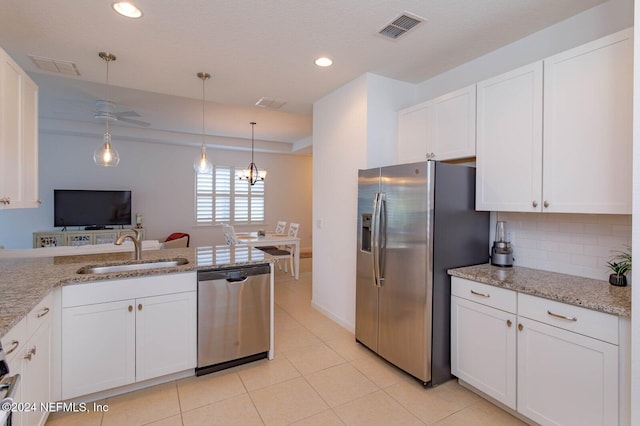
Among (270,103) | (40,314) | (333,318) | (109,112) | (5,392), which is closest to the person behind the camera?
(5,392)

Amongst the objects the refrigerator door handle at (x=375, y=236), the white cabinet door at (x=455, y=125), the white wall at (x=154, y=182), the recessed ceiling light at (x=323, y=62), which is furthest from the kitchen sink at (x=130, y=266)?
the white wall at (x=154, y=182)

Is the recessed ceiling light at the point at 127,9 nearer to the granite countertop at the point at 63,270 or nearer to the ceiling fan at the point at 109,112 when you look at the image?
the granite countertop at the point at 63,270

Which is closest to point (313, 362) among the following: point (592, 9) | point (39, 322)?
point (39, 322)

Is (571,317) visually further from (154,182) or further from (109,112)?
(154,182)

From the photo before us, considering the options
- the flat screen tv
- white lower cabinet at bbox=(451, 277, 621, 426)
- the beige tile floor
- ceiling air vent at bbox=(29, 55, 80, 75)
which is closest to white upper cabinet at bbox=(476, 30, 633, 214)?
white lower cabinet at bbox=(451, 277, 621, 426)

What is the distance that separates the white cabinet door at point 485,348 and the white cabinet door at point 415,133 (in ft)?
4.53

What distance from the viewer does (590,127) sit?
73.5 inches

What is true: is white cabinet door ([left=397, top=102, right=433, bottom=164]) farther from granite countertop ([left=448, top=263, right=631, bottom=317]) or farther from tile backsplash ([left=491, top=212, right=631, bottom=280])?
granite countertop ([left=448, top=263, right=631, bottom=317])

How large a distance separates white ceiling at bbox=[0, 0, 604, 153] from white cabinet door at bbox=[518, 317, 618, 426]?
2105 mm

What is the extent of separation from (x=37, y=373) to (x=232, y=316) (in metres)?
1.18

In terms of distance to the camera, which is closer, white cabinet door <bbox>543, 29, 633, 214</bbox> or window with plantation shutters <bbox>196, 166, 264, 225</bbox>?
white cabinet door <bbox>543, 29, 633, 214</bbox>

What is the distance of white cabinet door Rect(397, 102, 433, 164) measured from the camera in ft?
9.60

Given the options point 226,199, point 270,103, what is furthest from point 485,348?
point 226,199

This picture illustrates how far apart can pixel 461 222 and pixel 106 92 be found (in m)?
4.66
